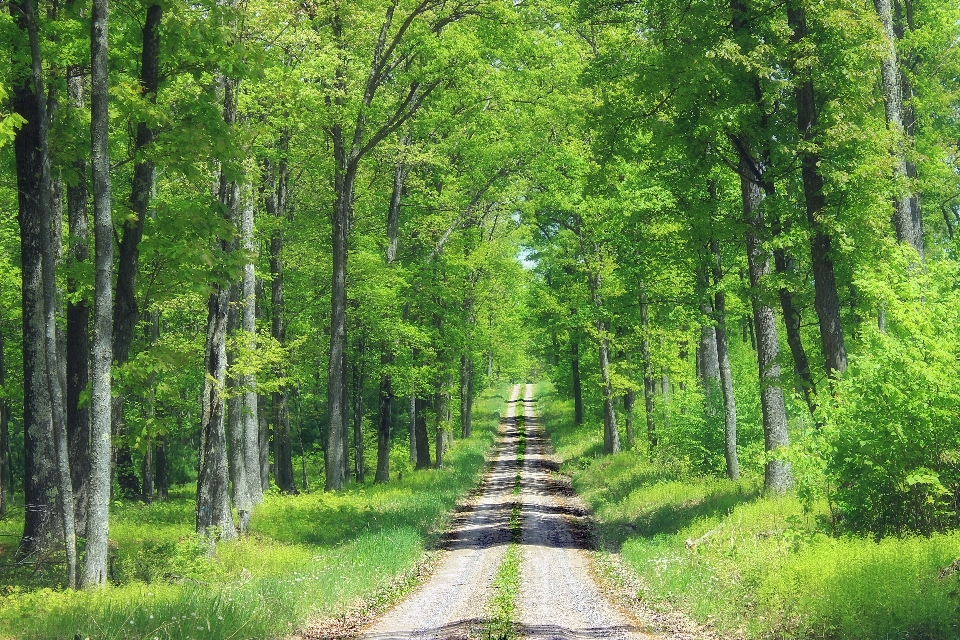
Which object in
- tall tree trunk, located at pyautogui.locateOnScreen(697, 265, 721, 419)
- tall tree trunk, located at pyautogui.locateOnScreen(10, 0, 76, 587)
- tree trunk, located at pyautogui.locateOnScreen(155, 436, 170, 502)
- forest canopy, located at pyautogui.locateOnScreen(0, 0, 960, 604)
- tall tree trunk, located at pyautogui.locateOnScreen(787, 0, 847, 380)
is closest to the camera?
forest canopy, located at pyautogui.locateOnScreen(0, 0, 960, 604)

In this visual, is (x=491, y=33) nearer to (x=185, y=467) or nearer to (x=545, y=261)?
(x=545, y=261)

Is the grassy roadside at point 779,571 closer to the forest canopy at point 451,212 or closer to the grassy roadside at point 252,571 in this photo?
the forest canopy at point 451,212

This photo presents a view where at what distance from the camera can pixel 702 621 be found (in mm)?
11664

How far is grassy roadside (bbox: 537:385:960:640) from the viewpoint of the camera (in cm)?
901

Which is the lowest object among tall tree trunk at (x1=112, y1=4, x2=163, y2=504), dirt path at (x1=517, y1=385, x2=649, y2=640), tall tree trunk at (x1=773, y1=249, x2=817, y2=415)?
dirt path at (x1=517, y1=385, x2=649, y2=640)

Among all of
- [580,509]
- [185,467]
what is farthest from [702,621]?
[185,467]

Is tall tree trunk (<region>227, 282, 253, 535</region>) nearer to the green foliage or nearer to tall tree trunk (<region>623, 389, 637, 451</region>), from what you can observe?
the green foliage

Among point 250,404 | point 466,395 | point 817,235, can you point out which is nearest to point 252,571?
point 250,404

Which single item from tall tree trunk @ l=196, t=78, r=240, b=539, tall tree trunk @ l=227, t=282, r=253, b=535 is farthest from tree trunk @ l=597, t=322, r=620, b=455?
tall tree trunk @ l=196, t=78, r=240, b=539

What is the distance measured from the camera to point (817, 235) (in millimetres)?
15227

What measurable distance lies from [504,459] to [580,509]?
63.8 ft

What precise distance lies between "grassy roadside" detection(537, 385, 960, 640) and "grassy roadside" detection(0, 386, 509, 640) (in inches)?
204

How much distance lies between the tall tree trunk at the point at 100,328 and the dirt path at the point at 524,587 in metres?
4.13

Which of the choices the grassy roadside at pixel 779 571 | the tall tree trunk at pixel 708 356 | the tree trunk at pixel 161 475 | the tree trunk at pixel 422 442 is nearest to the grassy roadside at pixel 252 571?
the grassy roadside at pixel 779 571
